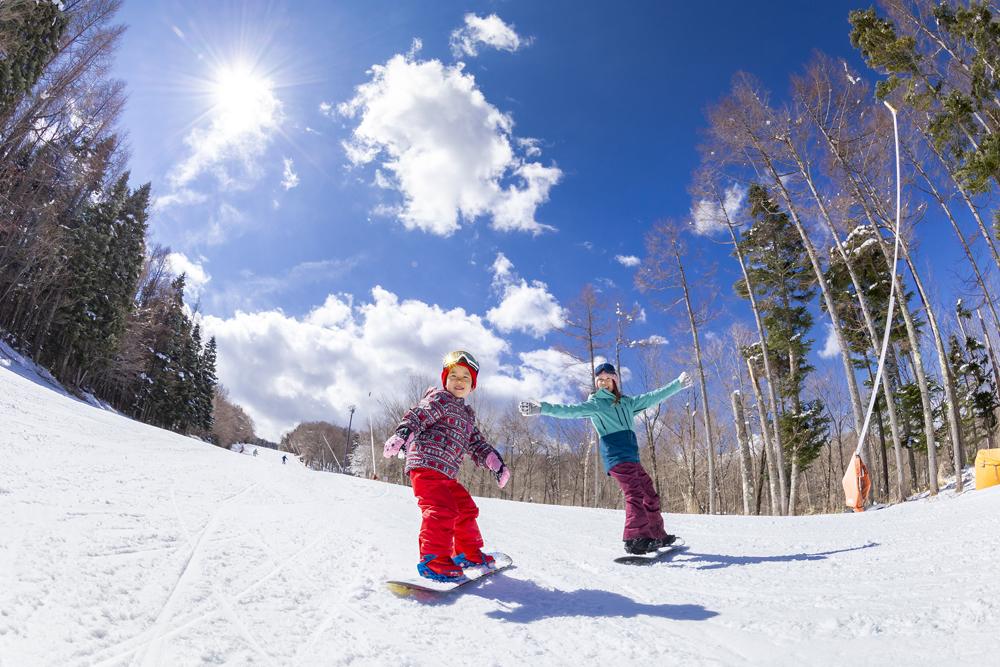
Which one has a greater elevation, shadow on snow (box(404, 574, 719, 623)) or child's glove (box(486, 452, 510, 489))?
child's glove (box(486, 452, 510, 489))

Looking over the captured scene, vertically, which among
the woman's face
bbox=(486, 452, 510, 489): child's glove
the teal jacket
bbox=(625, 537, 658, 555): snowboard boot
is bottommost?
bbox=(625, 537, 658, 555): snowboard boot

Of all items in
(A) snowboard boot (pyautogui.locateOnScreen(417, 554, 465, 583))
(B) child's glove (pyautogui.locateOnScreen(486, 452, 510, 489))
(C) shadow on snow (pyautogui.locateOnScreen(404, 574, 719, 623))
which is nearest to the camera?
(C) shadow on snow (pyautogui.locateOnScreen(404, 574, 719, 623))

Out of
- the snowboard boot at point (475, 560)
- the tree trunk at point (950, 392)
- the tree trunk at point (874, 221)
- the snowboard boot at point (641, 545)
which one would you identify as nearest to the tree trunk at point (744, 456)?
the tree trunk at point (874, 221)

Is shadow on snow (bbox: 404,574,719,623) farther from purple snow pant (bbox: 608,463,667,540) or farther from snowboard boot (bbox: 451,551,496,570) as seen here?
purple snow pant (bbox: 608,463,667,540)

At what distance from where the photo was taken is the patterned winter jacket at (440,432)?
296cm

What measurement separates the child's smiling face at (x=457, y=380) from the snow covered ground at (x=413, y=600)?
1178 mm

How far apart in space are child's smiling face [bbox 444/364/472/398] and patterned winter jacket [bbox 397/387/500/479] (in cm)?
4

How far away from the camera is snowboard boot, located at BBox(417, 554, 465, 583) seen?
2.53 meters

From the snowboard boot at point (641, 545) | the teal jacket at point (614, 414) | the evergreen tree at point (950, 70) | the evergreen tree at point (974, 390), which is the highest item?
the evergreen tree at point (950, 70)

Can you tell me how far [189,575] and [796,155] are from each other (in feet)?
52.5

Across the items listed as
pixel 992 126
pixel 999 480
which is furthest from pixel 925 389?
pixel 992 126

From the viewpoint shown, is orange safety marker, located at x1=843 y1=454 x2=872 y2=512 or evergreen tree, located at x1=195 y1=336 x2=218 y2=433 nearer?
orange safety marker, located at x1=843 y1=454 x2=872 y2=512

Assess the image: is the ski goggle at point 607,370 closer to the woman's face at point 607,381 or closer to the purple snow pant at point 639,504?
the woman's face at point 607,381

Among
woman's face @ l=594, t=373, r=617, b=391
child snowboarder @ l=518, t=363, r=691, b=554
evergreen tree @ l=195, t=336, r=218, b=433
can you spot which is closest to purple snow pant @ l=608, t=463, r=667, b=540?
child snowboarder @ l=518, t=363, r=691, b=554
